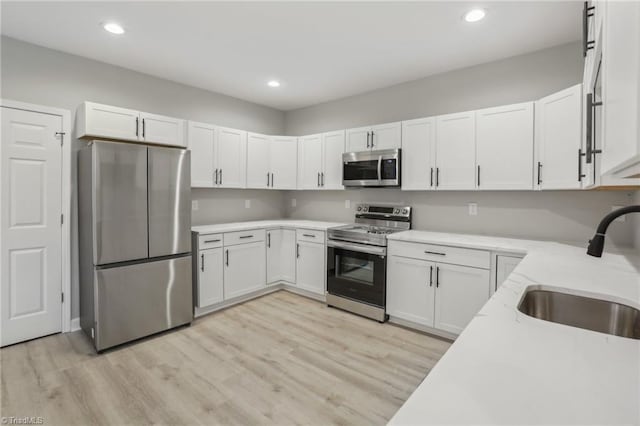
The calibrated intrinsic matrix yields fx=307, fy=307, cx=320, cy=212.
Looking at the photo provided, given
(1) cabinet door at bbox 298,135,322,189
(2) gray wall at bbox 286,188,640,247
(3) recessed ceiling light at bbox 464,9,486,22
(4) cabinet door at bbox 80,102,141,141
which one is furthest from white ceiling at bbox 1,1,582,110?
Answer: (2) gray wall at bbox 286,188,640,247

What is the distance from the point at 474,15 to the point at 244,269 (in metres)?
3.39

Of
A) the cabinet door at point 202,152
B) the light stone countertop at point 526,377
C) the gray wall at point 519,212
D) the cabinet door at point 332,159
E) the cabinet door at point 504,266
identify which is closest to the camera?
the light stone countertop at point 526,377

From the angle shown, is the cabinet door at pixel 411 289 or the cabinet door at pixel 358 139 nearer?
the cabinet door at pixel 411 289

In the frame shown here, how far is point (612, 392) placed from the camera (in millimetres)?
635

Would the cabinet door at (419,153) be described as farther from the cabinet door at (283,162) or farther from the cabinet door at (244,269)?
the cabinet door at (244,269)

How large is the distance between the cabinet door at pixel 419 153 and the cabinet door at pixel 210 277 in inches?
90.2

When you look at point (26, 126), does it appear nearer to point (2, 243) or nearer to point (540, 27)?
point (2, 243)

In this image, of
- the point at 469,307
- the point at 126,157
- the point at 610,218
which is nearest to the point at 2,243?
the point at 126,157

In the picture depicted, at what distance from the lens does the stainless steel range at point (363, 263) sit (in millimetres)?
3229

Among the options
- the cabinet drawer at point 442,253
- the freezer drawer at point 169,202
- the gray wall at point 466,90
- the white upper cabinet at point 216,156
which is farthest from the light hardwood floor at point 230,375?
the gray wall at point 466,90

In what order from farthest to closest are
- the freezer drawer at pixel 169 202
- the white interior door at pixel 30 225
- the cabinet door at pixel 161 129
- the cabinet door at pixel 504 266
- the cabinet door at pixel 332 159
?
1. the cabinet door at pixel 332 159
2. the cabinet door at pixel 161 129
3. the freezer drawer at pixel 169 202
4. the white interior door at pixel 30 225
5. the cabinet door at pixel 504 266

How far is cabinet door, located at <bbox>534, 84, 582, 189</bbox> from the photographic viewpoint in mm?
2318

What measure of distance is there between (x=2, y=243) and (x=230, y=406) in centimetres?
250

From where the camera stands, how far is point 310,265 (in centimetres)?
393
